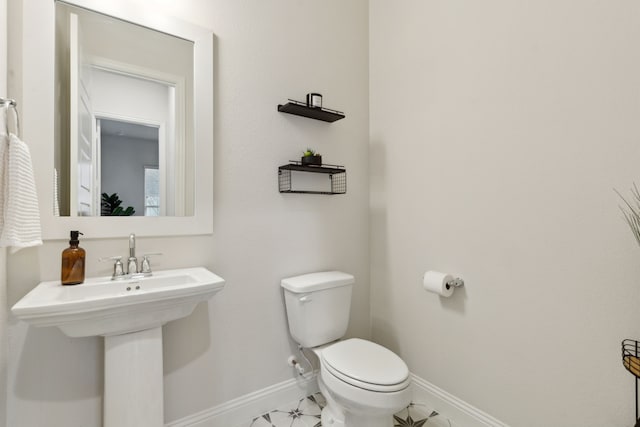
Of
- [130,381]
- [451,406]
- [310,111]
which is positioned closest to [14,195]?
[130,381]

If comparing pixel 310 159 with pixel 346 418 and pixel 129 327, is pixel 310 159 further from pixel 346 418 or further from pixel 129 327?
pixel 346 418

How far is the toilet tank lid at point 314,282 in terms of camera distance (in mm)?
1643

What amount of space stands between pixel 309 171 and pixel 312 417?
1.39 m

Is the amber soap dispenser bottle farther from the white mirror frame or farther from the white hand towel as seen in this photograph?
the white hand towel

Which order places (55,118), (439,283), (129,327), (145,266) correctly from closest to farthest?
(129,327)
(55,118)
(145,266)
(439,283)

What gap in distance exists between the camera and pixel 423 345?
1.82m

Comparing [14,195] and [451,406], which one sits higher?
[14,195]

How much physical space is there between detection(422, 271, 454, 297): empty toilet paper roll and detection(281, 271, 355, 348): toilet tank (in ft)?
1.42

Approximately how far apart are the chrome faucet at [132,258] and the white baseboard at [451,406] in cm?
166

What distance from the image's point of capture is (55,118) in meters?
1.23

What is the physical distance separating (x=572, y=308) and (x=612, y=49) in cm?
100

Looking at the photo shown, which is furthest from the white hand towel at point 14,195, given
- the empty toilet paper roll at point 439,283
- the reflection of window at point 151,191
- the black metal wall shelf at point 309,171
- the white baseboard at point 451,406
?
the white baseboard at point 451,406

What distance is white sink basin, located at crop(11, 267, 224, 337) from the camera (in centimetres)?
93

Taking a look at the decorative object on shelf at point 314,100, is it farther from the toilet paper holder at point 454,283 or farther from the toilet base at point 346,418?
the toilet base at point 346,418
